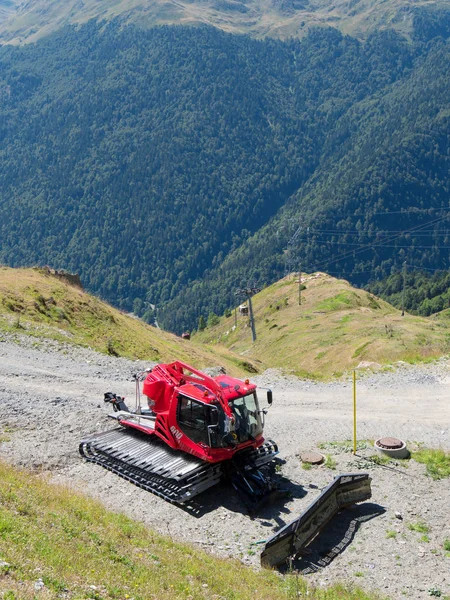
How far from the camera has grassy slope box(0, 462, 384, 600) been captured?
8820 mm

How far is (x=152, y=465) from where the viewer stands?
1653 cm

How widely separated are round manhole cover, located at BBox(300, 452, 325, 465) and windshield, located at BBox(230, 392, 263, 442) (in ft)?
8.54

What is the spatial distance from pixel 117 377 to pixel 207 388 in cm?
1135

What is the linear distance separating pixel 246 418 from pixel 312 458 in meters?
3.39

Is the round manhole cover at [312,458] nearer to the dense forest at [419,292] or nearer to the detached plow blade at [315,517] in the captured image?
the detached plow blade at [315,517]

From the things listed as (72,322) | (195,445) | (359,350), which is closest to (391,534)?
(195,445)

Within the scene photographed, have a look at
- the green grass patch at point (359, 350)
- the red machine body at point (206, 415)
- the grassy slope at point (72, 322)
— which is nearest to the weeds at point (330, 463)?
the red machine body at point (206, 415)

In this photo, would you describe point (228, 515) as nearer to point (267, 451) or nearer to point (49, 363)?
point (267, 451)

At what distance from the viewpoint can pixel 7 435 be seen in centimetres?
1833

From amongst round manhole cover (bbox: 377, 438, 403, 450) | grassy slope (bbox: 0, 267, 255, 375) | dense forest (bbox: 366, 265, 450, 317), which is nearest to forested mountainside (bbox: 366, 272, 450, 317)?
dense forest (bbox: 366, 265, 450, 317)

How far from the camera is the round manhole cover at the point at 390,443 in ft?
A: 61.0

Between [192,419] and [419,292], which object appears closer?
[192,419]

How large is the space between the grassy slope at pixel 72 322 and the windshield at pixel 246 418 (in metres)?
17.0

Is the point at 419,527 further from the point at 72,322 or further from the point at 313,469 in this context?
the point at 72,322
